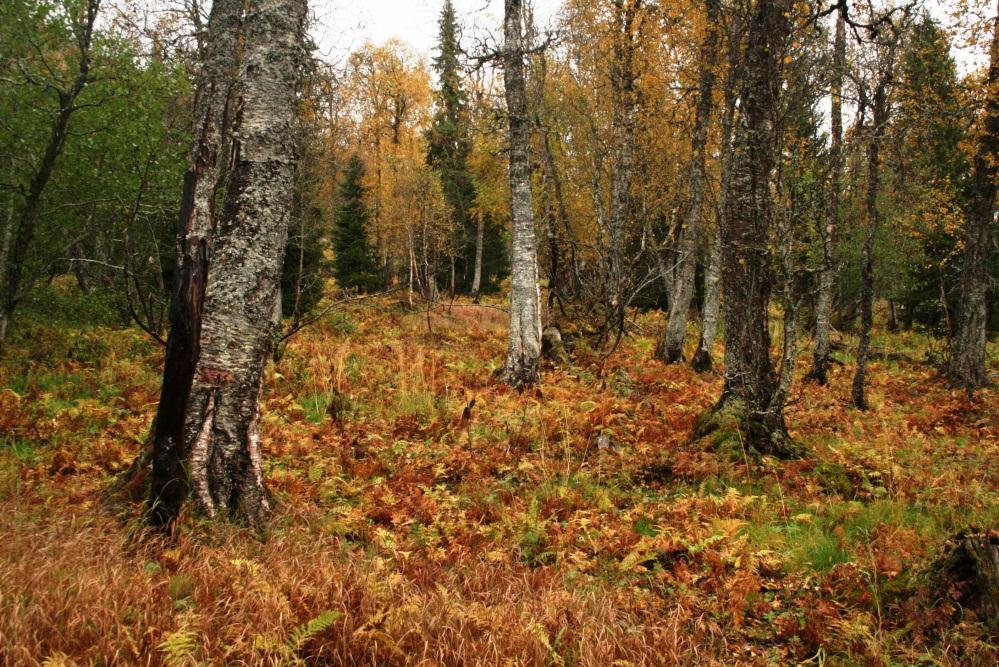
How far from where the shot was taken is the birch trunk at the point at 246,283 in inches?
161

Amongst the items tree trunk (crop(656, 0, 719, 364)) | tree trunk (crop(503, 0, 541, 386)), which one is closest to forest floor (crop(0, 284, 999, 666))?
tree trunk (crop(503, 0, 541, 386))

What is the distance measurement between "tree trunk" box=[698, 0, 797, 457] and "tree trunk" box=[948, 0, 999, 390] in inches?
363

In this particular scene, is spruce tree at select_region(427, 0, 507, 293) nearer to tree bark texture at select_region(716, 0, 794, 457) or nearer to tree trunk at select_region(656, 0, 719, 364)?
tree trunk at select_region(656, 0, 719, 364)

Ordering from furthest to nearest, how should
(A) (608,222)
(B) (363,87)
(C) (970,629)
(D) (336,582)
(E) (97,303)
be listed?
1. (B) (363,87)
2. (A) (608,222)
3. (E) (97,303)
4. (D) (336,582)
5. (C) (970,629)

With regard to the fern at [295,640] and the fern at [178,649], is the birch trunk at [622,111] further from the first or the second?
the fern at [178,649]

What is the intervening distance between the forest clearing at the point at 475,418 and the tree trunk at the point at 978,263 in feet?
0.39

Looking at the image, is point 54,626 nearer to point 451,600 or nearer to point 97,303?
point 451,600

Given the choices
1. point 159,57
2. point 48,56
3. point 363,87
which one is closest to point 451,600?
point 48,56

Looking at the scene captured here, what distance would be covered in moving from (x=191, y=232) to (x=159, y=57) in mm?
11716

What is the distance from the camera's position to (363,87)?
31.9m

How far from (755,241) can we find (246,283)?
19.1ft

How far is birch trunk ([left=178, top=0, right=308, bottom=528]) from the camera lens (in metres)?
4.08

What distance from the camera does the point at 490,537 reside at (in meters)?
4.77

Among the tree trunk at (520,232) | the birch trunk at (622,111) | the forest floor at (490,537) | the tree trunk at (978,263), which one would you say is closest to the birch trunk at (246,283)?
the forest floor at (490,537)
